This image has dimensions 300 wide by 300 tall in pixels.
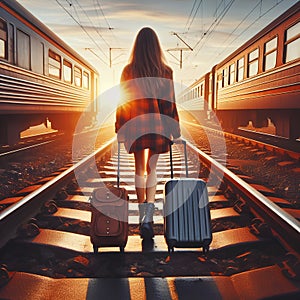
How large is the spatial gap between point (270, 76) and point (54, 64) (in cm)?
520

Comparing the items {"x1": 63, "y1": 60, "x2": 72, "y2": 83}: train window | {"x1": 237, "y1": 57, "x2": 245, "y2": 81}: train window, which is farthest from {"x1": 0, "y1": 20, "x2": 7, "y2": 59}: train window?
{"x1": 237, "y1": 57, "x2": 245, "y2": 81}: train window

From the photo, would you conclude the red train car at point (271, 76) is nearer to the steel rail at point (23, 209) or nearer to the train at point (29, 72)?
the steel rail at point (23, 209)

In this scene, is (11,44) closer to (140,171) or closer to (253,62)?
(140,171)

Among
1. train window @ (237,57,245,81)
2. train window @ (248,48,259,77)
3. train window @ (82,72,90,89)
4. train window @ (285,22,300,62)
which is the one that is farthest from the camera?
train window @ (82,72,90,89)

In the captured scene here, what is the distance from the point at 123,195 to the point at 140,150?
0.38 m

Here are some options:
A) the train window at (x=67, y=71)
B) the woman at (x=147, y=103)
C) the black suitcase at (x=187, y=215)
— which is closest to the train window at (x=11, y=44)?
the train window at (x=67, y=71)

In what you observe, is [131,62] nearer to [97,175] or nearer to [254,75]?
[97,175]

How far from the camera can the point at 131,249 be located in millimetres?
2738

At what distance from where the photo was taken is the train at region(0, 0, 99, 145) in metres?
6.79

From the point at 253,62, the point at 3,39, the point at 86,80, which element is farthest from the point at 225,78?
the point at 3,39

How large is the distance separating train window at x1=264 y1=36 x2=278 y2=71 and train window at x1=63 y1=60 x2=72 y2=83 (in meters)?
5.47

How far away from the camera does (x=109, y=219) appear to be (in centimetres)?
261

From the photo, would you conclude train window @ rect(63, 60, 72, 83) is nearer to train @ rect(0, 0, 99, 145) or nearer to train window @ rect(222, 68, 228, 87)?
train @ rect(0, 0, 99, 145)

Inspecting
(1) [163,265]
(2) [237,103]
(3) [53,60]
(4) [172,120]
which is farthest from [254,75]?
(1) [163,265]
